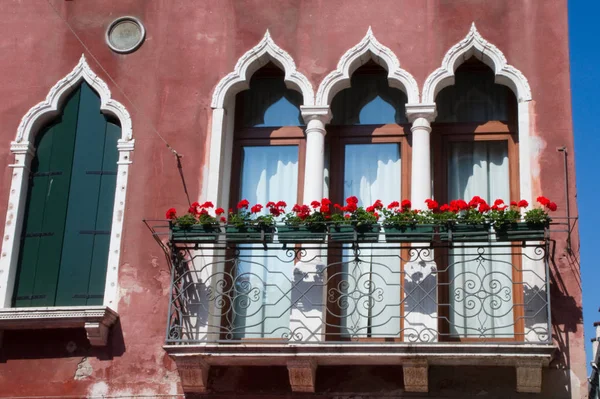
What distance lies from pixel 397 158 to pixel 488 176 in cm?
101

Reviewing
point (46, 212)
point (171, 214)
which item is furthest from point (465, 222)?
point (46, 212)

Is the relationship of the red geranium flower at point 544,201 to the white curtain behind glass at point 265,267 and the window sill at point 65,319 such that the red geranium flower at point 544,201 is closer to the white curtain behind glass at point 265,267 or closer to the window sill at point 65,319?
the white curtain behind glass at point 265,267

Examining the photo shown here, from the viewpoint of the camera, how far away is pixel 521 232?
11.7m

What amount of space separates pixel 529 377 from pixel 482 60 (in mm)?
3649

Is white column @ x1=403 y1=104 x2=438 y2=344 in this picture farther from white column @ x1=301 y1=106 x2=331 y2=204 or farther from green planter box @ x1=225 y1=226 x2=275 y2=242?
green planter box @ x1=225 y1=226 x2=275 y2=242

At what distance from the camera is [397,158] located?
1335cm

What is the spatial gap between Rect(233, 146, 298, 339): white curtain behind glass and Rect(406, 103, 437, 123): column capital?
4.67 feet

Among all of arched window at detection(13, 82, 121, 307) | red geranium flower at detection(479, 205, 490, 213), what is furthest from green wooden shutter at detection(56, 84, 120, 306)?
red geranium flower at detection(479, 205, 490, 213)

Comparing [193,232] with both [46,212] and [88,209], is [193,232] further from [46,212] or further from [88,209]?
[46,212]

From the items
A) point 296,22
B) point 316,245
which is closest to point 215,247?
point 316,245

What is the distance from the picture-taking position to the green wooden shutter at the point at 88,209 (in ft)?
42.1

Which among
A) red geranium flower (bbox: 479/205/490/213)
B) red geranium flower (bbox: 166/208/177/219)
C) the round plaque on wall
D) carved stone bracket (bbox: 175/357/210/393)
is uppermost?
the round plaque on wall

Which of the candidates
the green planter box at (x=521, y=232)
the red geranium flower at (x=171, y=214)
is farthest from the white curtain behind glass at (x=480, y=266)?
the red geranium flower at (x=171, y=214)

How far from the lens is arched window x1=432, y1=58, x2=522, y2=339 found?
488 inches
